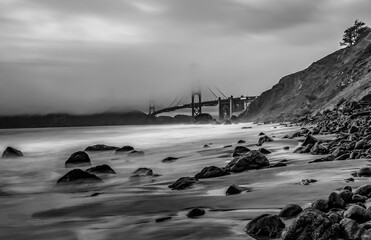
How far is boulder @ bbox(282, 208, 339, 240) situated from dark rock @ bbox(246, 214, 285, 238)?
0.31 m

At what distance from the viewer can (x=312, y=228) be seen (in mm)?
3619

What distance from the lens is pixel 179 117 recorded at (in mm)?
156125

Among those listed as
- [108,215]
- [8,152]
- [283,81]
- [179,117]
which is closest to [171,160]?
[108,215]

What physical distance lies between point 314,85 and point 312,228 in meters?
66.1

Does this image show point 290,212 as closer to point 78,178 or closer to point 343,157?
point 343,157

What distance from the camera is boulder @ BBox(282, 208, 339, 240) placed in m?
3.55

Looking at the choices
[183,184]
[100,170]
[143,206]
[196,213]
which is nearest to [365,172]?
[196,213]

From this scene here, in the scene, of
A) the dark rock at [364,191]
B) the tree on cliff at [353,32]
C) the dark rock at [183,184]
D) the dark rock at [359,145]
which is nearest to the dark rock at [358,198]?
the dark rock at [364,191]

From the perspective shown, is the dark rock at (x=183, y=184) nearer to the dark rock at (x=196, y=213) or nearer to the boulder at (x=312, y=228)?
the dark rock at (x=196, y=213)

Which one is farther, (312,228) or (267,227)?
(267,227)

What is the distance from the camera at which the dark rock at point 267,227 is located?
159 inches

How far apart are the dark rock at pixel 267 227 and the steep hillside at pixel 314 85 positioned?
42.2m

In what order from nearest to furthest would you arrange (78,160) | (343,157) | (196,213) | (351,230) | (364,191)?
(351,230) → (364,191) → (196,213) → (343,157) → (78,160)

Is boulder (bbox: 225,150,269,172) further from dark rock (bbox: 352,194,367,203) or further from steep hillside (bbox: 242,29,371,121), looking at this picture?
steep hillside (bbox: 242,29,371,121)
